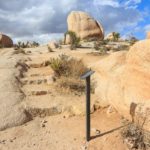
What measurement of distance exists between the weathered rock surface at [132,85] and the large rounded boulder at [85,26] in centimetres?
2595

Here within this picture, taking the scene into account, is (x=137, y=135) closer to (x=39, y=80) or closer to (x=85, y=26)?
(x=39, y=80)

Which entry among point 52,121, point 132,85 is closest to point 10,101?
point 52,121

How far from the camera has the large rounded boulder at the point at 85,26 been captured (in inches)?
1337

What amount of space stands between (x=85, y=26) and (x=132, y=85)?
28112mm

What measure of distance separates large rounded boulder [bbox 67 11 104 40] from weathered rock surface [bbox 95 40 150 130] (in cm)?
2595

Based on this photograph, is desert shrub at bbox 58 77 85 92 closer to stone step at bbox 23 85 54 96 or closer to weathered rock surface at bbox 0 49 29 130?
stone step at bbox 23 85 54 96

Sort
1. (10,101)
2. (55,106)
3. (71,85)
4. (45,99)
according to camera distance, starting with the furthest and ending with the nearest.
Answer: (71,85) < (45,99) < (10,101) < (55,106)

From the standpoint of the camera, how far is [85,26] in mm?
34406

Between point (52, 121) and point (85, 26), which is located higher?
point (85, 26)

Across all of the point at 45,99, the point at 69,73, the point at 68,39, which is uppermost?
the point at 68,39

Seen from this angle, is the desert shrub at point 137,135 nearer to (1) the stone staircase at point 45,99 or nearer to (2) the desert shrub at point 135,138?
(2) the desert shrub at point 135,138

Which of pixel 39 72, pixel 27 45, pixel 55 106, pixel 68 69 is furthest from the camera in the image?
pixel 27 45

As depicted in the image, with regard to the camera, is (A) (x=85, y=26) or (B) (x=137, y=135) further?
(A) (x=85, y=26)

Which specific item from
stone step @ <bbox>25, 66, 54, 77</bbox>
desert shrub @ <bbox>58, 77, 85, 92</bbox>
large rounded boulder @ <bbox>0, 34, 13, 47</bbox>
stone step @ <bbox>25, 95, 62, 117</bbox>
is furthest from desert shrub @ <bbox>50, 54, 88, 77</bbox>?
large rounded boulder @ <bbox>0, 34, 13, 47</bbox>
